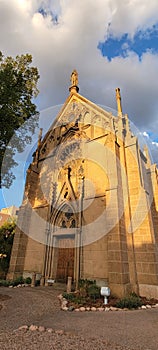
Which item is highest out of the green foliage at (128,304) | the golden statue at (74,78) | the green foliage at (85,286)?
the golden statue at (74,78)

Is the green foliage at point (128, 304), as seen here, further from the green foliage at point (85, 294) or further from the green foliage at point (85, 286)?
the green foliage at point (85, 286)

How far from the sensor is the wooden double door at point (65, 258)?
10273 mm

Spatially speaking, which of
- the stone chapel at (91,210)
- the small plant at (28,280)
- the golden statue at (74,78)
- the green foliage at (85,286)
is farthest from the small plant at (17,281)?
the golden statue at (74,78)

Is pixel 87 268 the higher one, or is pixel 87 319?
pixel 87 268

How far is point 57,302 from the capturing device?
22.4 ft

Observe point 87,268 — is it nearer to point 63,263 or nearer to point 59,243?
point 63,263

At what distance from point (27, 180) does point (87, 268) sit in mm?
8227

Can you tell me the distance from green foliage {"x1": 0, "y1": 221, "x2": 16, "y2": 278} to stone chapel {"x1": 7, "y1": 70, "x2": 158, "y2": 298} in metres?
1.66

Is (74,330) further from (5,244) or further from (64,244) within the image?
(5,244)

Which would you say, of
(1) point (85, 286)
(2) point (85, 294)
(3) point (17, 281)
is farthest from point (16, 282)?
(2) point (85, 294)

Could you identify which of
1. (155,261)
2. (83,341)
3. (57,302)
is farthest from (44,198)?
(83,341)

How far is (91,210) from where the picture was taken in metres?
10.4

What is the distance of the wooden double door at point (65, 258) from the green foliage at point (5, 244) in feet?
14.3

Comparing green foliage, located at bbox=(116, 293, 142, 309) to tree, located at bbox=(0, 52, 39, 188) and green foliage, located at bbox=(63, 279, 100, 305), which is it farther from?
tree, located at bbox=(0, 52, 39, 188)
